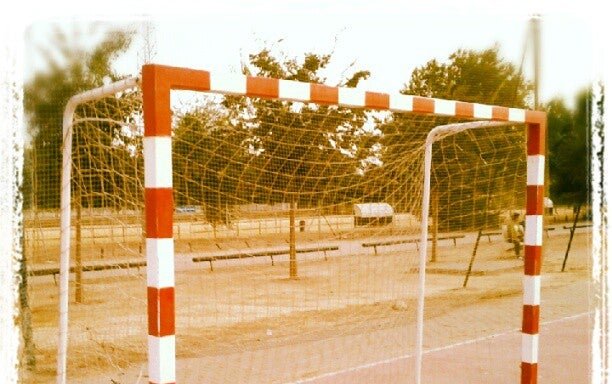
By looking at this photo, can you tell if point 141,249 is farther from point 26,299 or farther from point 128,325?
point 128,325

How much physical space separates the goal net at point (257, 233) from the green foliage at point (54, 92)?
1.88 feet

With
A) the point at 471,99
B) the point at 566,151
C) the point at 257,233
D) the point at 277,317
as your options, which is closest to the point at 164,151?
the point at 257,233

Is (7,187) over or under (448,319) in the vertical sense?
over

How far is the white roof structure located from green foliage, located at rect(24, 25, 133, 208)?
2.61 m

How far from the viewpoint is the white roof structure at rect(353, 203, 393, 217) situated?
203 inches

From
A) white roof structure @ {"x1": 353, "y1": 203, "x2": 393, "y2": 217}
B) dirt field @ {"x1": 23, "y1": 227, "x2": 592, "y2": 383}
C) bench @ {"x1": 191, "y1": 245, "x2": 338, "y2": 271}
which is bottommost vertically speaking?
dirt field @ {"x1": 23, "y1": 227, "x2": 592, "y2": 383}

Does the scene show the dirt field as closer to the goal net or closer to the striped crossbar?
the goal net

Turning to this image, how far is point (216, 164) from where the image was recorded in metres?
3.80

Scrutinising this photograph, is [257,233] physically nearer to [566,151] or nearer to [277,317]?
[277,317]

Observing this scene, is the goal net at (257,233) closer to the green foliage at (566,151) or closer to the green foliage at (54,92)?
the green foliage at (54,92)

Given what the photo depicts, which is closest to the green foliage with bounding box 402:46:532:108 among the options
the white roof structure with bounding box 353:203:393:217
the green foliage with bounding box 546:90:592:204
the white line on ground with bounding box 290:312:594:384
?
the green foliage with bounding box 546:90:592:204

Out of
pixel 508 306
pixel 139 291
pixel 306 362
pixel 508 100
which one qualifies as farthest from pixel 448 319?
pixel 508 100

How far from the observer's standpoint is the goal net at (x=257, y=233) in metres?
3.22

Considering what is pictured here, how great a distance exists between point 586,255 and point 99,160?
1354cm
